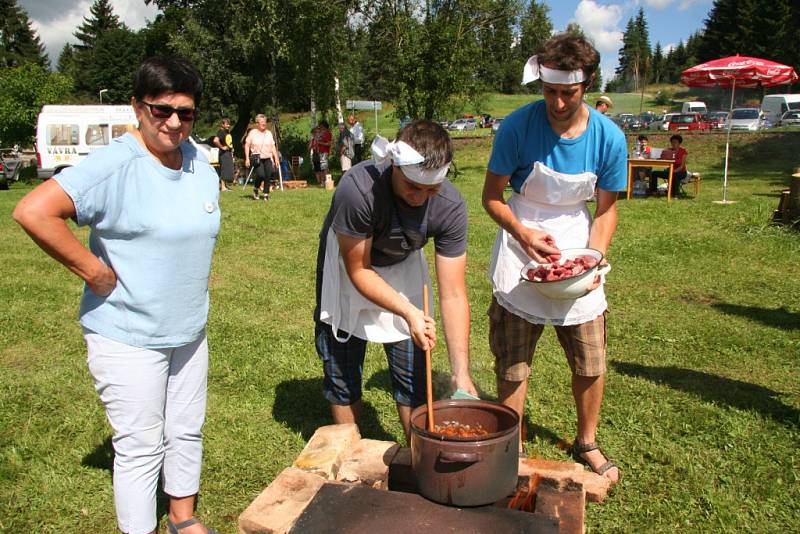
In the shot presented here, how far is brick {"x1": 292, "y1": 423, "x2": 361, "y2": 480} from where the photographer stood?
109 inches

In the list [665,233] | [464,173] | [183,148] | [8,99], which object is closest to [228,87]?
[8,99]

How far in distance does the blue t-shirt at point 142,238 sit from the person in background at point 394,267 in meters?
0.60

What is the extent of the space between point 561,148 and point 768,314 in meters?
3.86

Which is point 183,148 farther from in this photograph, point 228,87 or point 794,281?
point 228,87

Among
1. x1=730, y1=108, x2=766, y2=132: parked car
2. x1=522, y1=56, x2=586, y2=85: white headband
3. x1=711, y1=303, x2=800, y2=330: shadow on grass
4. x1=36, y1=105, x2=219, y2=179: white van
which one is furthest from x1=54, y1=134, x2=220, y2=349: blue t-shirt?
x1=730, y1=108, x2=766, y2=132: parked car

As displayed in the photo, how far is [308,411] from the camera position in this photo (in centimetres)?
404

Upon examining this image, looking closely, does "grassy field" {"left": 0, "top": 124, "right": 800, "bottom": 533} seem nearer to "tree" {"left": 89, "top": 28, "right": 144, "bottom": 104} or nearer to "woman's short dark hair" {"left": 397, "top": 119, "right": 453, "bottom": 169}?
"woman's short dark hair" {"left": 397, "top": 119, "right": 453, "bottom": 169}

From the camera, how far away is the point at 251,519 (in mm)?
2432

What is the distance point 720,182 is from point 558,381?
1462 cm

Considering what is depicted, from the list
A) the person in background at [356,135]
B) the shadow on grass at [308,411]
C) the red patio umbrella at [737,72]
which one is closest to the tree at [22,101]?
the person in background at [356,135]

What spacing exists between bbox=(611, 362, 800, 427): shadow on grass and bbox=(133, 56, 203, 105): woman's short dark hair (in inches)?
136

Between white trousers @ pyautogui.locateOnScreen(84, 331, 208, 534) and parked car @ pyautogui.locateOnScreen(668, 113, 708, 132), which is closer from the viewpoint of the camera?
white trousers @ pyautogui.locateOnScreen(84, 331, 208, 534)

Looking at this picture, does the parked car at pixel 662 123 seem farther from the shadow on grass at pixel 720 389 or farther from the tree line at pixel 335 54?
the shadow on grass at pixel 720 389

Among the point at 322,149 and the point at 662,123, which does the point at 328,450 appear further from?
the point at 662,123
